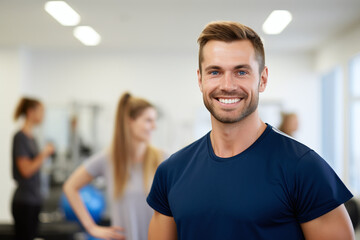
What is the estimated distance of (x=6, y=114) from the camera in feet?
17.8

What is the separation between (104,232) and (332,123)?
4.55m

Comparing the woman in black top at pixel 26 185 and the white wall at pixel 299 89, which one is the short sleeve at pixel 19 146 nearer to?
the woman in black top at pixel 26 185

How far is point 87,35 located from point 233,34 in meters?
4.19

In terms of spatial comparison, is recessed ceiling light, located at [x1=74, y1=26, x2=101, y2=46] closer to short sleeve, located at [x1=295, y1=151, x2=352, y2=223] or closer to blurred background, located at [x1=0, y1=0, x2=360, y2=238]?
blurred background, located at [x1=0, y1=0, x2=360, y2=238]

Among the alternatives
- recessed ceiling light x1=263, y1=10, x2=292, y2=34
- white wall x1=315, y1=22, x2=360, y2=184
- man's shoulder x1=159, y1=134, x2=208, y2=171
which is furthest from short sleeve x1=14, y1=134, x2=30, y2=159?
white wall x1=315, y1=22, x2=360, y2=184

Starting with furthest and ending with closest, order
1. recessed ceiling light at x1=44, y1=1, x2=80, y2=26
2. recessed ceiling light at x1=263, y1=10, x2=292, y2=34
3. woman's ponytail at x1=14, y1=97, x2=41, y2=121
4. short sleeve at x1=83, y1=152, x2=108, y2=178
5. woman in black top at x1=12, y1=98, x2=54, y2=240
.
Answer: recessed ceiling light at x1=44, y1=1, x2=80, y2=26 < recessed ceiling light at x1=263, y1=10, x2=292, y2=34 < woman's ponytail at x1=14, y1=97, x2=41, y2=121 < woman in black top at x1=12, y1=98, x2=54, y2=240 < short sleeve at x1=83, y1=152, x2=108, y2=178

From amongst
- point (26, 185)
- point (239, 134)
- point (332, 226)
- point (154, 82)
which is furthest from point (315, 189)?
point (154, 82)

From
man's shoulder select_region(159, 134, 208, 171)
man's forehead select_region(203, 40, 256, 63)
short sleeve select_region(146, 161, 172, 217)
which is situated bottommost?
short sleeve select_region(146, 161, 172, 217)

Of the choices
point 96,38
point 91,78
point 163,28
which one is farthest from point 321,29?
point 91,78

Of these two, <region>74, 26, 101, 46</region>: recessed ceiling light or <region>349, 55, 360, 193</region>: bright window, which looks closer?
<region>349, 55, 360, 193</region>: bright window

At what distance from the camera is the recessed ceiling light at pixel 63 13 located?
3.66 meters

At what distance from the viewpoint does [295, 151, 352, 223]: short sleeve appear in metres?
0.86

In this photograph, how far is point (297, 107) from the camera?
5805mm

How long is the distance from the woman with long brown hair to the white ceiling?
117 centimetres
